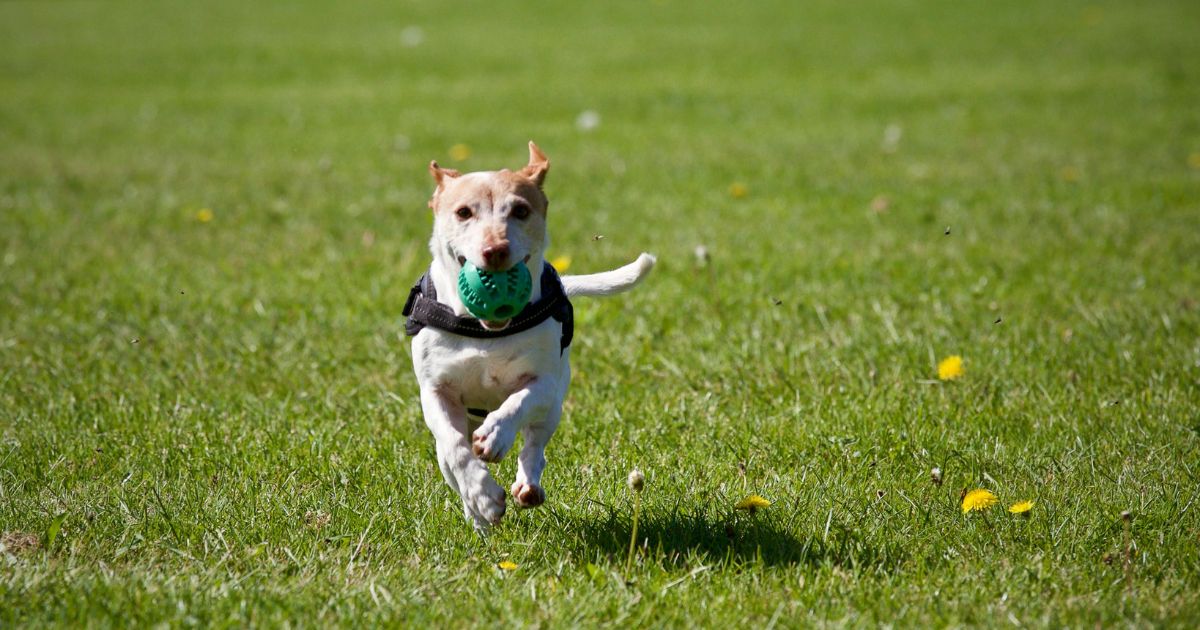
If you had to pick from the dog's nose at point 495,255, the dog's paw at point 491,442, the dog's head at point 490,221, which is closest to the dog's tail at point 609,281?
the dog's head at point 490,221

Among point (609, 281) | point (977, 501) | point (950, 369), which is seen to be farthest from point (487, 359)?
point (950, 369)

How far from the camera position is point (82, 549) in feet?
10.6

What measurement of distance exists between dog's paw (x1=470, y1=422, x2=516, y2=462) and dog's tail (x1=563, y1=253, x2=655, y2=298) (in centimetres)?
69

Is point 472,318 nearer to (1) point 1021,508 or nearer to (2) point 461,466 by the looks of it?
(2) point 461,466

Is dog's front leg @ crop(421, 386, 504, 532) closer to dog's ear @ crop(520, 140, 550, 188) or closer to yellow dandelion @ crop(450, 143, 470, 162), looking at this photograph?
dog's ear @ crop(520, 140, 550, 188)

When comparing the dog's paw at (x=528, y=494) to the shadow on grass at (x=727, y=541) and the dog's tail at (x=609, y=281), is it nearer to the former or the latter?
the shadow on grass at (x=727, y=541)

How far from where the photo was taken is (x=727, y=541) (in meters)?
3.37

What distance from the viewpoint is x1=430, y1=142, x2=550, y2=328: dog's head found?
10.1 feet

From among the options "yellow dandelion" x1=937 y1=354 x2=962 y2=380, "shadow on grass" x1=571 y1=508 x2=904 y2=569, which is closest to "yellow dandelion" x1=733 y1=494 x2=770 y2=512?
"shadow on grass" x1=571 y1=508 x2=904 y2=569

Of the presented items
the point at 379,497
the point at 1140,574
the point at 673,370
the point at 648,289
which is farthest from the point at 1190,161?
the point at 379,497

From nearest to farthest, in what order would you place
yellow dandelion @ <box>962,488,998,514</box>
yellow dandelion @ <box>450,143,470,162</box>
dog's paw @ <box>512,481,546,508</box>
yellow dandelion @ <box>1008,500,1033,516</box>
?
dog's paw @ <box>512,481,546,508</box> < yellow dandelion @ <box>1008,500,1033,516</box> < yellow dandelion @ <box>962,488,998,514</box> < yellow dandelion @ <box>450,143,470,162</box>

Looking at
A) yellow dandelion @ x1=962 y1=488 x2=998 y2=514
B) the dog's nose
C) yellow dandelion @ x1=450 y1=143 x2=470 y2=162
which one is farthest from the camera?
yellow dandelion @ x1=450 y1=143 x2=470 y2=162

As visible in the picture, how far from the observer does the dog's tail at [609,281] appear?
355cm

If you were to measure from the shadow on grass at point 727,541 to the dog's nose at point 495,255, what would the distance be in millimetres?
852
